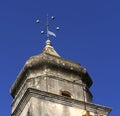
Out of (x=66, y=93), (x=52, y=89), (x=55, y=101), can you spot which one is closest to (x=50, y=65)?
(x=52, y=89)

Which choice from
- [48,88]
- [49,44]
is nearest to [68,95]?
[48,88]

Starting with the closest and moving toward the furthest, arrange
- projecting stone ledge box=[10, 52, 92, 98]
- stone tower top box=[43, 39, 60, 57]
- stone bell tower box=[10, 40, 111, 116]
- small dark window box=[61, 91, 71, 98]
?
stone bell tower box=[10, 40, 111, 116]
small dark window box=[61, 91, 71, 98]
projecting stone ledge box=[10, 52, 92, 98]
stone tower top box=[43, 39, 60, 57]

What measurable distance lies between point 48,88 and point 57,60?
4.57 ft

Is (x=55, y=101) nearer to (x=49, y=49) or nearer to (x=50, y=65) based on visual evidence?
(x=50, y=65)

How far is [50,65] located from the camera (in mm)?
17797

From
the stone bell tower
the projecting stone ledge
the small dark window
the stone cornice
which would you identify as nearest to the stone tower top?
the stone bell tower

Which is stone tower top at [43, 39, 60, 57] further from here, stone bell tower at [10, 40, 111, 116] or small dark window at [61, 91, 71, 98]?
small dark window at [61, 91, 71, 98]

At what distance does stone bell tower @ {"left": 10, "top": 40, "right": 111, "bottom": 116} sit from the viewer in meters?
16.2

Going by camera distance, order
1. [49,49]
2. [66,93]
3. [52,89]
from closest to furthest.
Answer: [52,89], [66,93], [49,49]

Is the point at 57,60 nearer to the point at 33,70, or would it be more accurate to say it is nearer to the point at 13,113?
the point at 33,70

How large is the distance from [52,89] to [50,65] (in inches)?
44.2

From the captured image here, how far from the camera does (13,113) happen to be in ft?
57.9

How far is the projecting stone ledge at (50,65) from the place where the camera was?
17828mm

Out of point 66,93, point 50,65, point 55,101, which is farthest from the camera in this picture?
point 50,65
